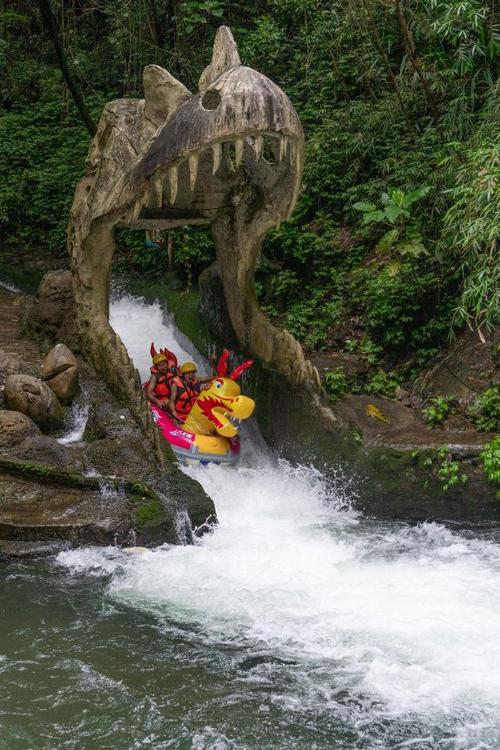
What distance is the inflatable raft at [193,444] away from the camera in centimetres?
730

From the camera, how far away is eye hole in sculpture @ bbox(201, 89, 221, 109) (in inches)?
227

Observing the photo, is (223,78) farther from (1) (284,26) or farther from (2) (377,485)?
(1) (284,26)

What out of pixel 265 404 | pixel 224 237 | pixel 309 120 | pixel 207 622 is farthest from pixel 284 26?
pixel 207 622

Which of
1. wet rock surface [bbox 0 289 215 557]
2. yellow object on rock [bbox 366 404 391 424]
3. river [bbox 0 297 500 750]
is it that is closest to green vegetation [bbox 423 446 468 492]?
river [bbox 0 297 500 750]

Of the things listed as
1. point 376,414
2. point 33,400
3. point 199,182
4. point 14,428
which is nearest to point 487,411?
point 376,414

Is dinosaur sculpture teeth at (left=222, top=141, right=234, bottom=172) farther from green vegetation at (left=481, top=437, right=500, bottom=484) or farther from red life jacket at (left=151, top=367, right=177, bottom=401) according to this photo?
green vegetation at (left=481, top=437, right=500, bottom=484)

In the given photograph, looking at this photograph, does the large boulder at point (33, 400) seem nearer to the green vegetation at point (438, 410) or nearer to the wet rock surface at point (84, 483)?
the wet rock surface at point (84, 483)

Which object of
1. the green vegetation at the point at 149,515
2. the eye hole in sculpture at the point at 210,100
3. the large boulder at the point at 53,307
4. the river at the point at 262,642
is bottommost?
the river at the point at 262,642

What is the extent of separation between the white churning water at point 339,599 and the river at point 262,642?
1cm

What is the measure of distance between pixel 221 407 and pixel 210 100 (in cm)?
252

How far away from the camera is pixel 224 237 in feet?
25.6

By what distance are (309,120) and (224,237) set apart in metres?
4.32

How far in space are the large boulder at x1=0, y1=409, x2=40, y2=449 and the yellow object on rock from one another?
107 inches

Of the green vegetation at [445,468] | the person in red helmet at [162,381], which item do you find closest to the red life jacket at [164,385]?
the person in red helmet at [162,381]
